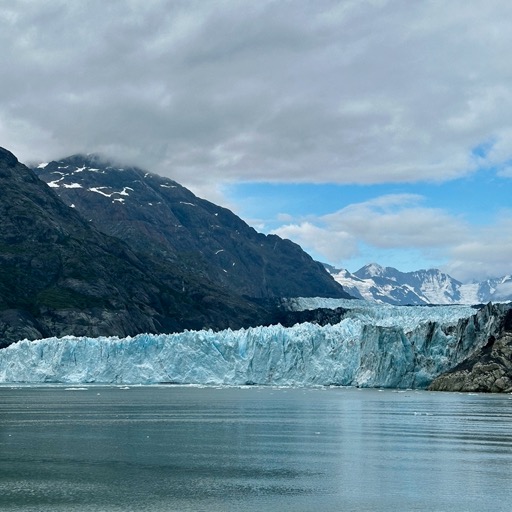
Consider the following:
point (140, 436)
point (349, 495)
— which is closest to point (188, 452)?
point (140, 436)

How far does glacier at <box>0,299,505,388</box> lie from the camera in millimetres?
119188

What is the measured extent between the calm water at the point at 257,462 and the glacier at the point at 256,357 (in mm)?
51090

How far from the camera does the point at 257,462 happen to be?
3800cm

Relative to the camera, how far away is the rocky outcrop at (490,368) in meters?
101

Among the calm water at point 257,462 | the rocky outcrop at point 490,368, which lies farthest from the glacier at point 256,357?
the calm water at point 257,462

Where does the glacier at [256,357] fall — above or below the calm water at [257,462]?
above

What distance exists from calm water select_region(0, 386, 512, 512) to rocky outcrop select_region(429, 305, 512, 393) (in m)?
34.5

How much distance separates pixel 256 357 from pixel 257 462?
97.0 meters

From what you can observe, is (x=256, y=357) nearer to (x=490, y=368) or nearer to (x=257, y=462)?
(x=490, y=368)

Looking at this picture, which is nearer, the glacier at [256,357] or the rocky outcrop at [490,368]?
the rocky outcrop at [490,368]

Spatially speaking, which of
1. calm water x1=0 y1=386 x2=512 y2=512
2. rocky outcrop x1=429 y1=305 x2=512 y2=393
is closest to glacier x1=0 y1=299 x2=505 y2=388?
rocky outcrop x1=429 y1=305 x2=512 y2=393

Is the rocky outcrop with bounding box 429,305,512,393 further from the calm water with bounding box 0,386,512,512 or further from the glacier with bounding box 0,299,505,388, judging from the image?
the calm water with bounding box 0,386,512,512

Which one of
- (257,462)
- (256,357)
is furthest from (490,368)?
(257,462)

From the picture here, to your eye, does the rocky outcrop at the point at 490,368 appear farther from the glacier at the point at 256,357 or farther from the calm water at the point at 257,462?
the calm water at the point at 257,462
